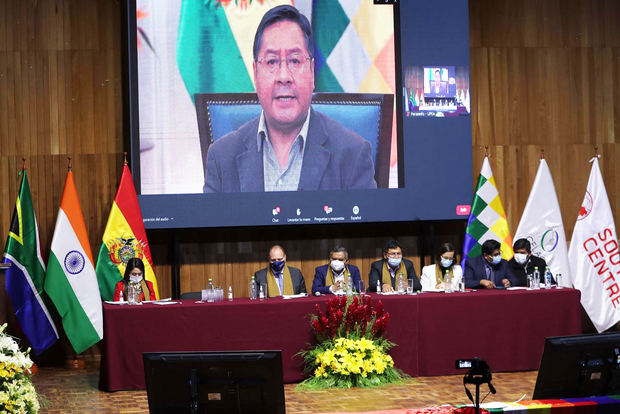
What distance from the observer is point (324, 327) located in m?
7.19

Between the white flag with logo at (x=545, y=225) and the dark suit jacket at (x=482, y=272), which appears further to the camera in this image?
the white flag with logo at (x=545, y=225)

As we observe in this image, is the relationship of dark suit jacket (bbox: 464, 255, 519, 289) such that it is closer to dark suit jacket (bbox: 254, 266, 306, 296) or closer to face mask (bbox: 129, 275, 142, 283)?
dark suit jacket (bbox: 254, 266, 306, 296)

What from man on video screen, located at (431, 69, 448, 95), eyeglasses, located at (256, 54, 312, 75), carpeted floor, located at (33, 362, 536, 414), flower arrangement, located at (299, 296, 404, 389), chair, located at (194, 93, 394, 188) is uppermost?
eyeglasses, located at (256, 54, 312, 75)

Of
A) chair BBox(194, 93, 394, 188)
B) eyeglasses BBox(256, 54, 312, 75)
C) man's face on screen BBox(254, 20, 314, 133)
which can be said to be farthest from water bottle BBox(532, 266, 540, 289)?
eyeglasses BBox(256, 54, 312, 75)

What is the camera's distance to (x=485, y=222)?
9.35m

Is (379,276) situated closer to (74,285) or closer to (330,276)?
(330,276)

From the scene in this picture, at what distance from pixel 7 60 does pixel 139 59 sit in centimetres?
144

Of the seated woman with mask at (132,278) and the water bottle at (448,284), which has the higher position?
the seated woman with mask at (132,278)

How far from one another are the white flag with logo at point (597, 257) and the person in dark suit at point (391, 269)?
2.24 meters

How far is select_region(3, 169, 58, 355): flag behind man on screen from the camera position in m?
8.43

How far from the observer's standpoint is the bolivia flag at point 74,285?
8.38m

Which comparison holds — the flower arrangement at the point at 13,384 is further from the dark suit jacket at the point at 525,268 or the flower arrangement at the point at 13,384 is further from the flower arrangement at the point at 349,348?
the dark suit jacket at the point at 525,268

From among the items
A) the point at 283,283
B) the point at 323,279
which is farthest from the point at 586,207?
the point at 283,283

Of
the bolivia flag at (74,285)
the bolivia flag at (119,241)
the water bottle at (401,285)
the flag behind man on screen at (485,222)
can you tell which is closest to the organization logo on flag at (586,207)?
the flag behind man on screen at (485,222)
